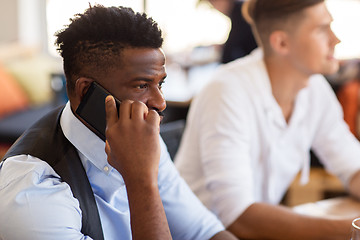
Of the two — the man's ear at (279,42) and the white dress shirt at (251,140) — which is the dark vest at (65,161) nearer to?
the white dress shirt at (251,140)

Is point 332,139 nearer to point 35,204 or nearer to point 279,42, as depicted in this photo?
point 279,42

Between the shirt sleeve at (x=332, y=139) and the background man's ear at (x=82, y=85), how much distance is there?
1.04m

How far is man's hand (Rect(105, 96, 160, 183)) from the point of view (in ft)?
2.65

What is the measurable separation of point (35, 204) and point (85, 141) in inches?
6.9

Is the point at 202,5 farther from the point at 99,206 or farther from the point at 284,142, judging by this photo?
the point at 99,206

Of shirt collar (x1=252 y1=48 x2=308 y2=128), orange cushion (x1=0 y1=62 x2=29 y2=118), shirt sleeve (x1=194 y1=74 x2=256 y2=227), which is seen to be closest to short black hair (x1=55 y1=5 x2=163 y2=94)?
shirt sleeve (x1=194 y1=74 x2=256 y2=227)

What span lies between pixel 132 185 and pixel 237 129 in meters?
0.66

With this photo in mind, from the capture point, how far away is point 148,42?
862 millimetres

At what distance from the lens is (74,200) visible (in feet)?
2.62

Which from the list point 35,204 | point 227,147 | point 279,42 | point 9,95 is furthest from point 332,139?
point 9,95

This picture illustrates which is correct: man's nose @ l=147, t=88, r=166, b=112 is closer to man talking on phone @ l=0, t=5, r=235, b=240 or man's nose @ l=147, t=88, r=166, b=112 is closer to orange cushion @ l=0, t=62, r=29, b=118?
man talking on phone @ l=0, t=5, r=235, b=240

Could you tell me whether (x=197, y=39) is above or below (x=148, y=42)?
below

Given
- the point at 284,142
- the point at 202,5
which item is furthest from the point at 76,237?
the point at 202,5

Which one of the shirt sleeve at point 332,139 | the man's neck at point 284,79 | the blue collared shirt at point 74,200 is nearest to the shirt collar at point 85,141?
the blue collared shirt at point 74,200
